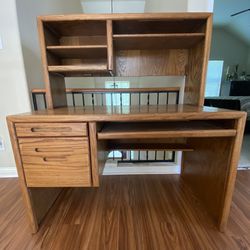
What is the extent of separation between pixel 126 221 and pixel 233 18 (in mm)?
6043

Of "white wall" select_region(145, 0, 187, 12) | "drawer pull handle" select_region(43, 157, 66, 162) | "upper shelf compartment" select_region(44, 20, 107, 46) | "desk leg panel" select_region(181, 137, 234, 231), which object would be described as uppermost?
"white wall" select_region(145, 0, 187, 12)

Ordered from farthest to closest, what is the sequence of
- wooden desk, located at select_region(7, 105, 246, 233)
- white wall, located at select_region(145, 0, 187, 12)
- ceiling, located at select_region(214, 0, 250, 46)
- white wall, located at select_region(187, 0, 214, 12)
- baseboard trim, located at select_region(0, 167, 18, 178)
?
ceiling, located at select_region(214, 0, 250, 46) → baseboard trim, located at select_region(0, 167, 18, 178) → white wall, located at select_region(145, 0, 187, 12) → white wall, located at select_region(187, 0, 214, 12) → wooden desk, located at select_region(7, 105, 246, 233)

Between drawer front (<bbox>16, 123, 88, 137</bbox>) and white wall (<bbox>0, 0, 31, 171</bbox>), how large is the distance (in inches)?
30.3

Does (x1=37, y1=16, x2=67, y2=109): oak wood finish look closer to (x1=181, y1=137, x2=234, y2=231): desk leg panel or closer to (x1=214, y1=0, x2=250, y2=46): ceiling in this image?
(x1=181, y1=137, x2=234, y2=231): desk leg panel

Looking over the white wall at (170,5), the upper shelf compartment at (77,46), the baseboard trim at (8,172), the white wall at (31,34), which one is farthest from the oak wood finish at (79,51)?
the baseboard trim at (8,172)

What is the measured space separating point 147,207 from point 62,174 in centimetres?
74

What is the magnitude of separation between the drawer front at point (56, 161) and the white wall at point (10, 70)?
2.66 ft

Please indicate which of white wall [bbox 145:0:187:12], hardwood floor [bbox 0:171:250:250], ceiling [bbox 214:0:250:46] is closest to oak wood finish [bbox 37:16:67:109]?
hardwood floor [bbox 0:171:250:250]

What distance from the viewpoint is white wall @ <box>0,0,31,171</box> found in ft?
4.45

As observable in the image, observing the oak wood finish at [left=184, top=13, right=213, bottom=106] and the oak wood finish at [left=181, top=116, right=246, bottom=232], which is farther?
the oak wood finish at [left=184, top=13, right=213, bottom=106]

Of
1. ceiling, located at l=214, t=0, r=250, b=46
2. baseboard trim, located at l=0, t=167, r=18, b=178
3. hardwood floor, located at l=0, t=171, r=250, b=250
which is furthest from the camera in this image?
ceiling, located at l=214, t=0, r=250, b=46

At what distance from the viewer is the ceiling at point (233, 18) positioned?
3672 mm

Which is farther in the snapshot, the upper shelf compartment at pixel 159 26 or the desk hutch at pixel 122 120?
the upper shelf compartment at pixel 159 26

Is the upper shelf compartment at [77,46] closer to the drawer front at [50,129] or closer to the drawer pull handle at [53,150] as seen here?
the drawer front at [50,129]
